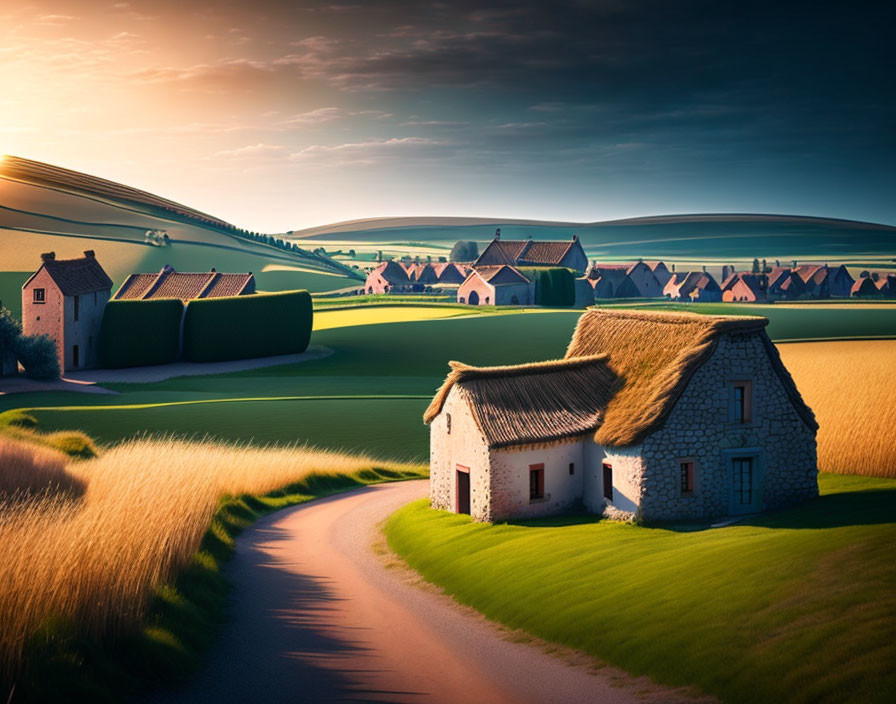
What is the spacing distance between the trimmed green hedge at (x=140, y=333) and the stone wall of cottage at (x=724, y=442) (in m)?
57.5

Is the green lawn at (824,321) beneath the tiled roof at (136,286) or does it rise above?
beneath

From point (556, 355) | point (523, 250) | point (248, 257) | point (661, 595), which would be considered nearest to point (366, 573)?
point (661, 595)

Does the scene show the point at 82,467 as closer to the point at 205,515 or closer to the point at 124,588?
the point at 205,515

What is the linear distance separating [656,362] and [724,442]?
3682 mm

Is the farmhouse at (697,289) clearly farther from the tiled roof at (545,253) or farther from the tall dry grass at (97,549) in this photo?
the tall dry grass at (97,549)

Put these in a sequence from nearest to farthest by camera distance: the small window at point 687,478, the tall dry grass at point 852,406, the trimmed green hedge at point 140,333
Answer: the small window at point 687,478, the tall dry grass at point 852,406, the trimmed green hedge at point 140,333

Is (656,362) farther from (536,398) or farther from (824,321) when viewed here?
(824,321)

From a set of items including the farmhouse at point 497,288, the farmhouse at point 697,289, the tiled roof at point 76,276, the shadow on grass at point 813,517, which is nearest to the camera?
the shadow on grass at point 813,517

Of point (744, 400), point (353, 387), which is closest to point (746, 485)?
point (744, 400)

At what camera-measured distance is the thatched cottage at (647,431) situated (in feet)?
105

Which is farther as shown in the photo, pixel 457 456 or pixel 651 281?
pixel 651 281

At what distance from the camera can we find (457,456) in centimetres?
3597

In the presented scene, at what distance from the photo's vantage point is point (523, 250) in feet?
555

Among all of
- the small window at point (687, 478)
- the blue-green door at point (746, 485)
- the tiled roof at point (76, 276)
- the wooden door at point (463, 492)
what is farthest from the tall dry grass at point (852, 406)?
the tiled roof at point (76, 276)
